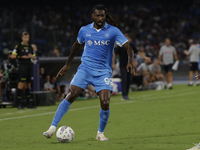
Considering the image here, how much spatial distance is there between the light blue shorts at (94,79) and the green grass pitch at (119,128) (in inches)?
31.5

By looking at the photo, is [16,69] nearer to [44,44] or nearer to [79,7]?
[44,44]

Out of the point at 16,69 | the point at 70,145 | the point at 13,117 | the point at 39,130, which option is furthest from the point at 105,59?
the point at 16,69

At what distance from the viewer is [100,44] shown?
671 cm

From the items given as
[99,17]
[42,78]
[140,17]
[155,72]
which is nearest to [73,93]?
[99,17]

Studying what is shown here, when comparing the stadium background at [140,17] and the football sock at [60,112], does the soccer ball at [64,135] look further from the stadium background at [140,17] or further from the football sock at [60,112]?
the stadium background at [140,17]

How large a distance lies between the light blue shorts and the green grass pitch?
800 millimetres

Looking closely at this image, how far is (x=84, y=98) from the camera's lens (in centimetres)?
1656

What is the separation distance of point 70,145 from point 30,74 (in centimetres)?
637

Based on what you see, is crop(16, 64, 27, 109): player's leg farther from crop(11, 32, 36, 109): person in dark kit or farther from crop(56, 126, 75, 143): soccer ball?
crop(56, 126, 75, 143): soccer ball

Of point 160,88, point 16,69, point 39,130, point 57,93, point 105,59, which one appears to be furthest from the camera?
point 160,88

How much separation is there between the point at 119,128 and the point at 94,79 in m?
1.82

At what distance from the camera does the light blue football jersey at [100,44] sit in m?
6.70

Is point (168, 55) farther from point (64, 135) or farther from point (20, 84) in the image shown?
point (64, 135)

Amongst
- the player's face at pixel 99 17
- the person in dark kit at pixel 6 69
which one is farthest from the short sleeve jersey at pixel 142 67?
the player's face at pixel 99 17
